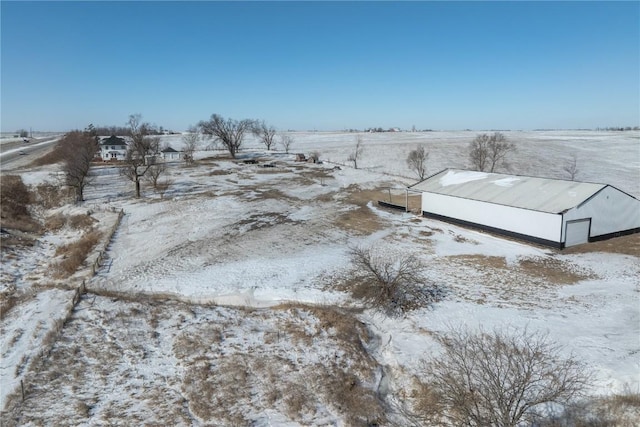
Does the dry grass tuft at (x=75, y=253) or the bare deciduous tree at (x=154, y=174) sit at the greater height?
the bare deciduous tree at (x=154, y=174)

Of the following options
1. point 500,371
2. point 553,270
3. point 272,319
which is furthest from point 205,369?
point 553,270

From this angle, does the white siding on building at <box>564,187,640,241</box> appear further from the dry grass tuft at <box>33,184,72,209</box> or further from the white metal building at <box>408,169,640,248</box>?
the dry grass tuft at <box>33,184,72,209</box>

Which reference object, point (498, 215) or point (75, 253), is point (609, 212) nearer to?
point (498, 215)

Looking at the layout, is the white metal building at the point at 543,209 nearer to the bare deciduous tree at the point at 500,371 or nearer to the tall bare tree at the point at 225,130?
the bare deciduous tree at the point at 500,371

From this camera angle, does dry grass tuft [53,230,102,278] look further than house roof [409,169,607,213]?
No

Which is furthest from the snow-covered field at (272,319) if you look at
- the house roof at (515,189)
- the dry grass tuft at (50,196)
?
the dry grass tuft at (50,196)

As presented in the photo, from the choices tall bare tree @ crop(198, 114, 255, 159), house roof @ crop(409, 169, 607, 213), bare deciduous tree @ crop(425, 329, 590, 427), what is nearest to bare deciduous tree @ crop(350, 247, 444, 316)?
bare deciduous tree @ crop(425, 329, 590, 427)
